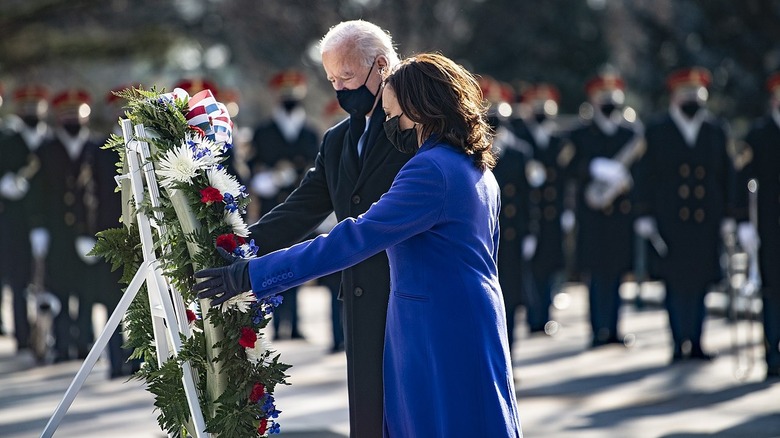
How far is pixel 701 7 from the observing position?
75.9ft

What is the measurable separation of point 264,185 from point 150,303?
721 centimetres

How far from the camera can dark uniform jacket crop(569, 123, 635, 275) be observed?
11.5 metres

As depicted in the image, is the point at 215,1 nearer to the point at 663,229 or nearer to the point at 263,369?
the point at 663,229

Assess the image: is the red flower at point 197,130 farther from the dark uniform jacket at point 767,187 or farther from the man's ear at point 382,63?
the dark uniform jacket at point 767,187

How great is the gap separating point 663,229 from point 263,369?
270 inches

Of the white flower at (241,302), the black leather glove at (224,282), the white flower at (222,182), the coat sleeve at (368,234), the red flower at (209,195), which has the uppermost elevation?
the white flower at (222,182)

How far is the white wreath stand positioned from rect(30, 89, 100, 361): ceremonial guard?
6.18 m

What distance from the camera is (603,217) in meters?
11.8

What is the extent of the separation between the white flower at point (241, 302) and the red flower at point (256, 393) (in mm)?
272

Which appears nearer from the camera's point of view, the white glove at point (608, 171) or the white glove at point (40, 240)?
the white glove at point (40, 240)

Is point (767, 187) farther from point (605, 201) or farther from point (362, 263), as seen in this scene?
point (362, 263)

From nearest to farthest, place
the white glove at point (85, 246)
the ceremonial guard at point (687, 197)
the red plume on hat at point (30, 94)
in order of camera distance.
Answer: the ceremonial guard at point (687, 197), the white glove at point (85, 246), the red plume on hat at point (30, 94)

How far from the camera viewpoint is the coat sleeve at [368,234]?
3.91 metres

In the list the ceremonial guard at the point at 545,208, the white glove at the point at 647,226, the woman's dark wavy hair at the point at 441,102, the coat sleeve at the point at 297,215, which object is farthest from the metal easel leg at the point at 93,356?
the ceremonial guard at the point at 545,208
